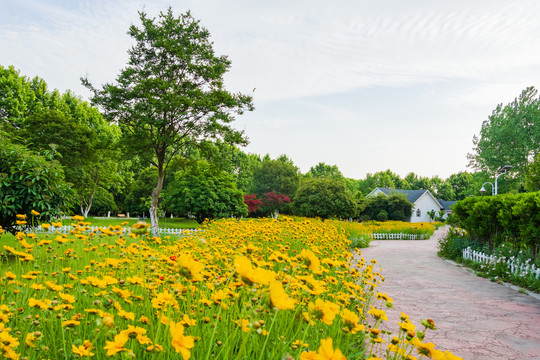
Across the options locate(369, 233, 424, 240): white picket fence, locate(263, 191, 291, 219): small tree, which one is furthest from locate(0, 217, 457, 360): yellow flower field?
locate(263, 191, 291, 219): small tree

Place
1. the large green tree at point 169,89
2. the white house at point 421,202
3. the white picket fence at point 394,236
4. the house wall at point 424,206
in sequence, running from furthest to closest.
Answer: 1. the house wall at point 424,206
2. the white house at point 421,202
3. the white picket fence at point 394,236
4. the large green tree at point 169,89

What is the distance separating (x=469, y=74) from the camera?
11906 millimetres

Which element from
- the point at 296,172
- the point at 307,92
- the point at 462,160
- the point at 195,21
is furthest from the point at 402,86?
the point at 296,172

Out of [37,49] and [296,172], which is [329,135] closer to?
[37,49]

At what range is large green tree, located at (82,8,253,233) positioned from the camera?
12383 millimetres

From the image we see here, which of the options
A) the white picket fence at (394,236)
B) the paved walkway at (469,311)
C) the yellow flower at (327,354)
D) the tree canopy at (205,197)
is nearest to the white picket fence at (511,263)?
the paved walkway at (469,311)

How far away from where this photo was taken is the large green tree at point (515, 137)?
29359 millimetres

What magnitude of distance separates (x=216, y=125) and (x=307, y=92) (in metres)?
5.10

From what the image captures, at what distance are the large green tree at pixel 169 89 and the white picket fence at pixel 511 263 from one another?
9.06 meters

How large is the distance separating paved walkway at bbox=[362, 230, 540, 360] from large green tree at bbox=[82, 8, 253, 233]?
8.97m

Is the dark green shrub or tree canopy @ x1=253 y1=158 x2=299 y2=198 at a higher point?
tree canopy @ x1=253 y1=158 x2=299 y2=198

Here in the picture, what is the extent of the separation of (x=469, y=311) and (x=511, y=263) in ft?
10.0

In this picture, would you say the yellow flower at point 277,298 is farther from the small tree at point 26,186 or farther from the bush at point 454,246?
the bush at point 454,246

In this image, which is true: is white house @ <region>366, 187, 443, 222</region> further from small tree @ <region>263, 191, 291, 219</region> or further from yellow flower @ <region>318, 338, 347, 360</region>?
yellow flower @ <region>318, 338, 347, 360</region>
